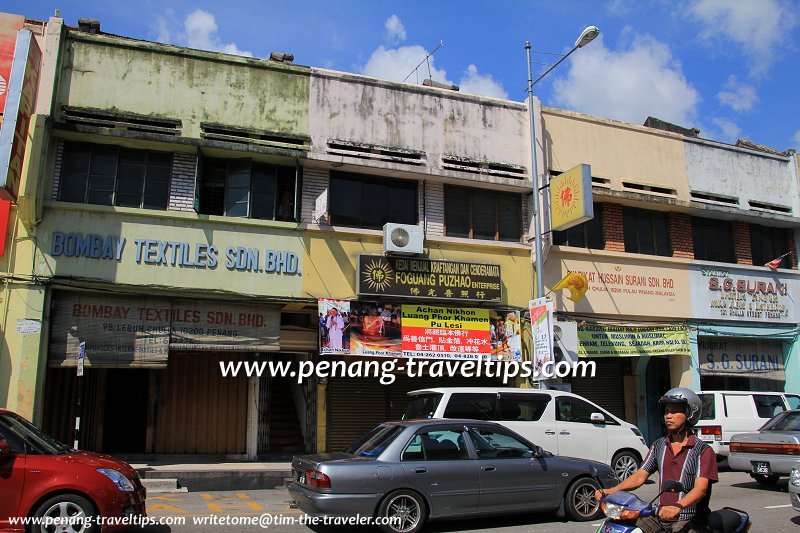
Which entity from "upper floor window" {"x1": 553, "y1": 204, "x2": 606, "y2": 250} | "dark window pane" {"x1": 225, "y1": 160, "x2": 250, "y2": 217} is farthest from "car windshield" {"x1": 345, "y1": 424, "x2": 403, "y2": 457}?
"upper floor window" {"x1": 553, "y1": 204, "x2": 606, "y2": 250}

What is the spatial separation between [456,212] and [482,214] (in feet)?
2.46

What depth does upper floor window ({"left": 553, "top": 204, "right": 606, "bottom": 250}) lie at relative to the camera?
17906mm

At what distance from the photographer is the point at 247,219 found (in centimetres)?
1487

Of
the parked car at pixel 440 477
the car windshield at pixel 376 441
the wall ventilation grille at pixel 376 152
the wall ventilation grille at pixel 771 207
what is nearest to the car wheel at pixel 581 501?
the parked car at pixel 440 477

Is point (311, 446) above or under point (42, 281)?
under

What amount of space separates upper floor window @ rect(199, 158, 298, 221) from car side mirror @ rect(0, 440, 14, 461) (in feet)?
27.4

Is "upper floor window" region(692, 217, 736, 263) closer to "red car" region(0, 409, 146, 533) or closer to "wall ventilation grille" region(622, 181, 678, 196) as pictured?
→ "wall ventilation grille" region(622, 181, 678, 196)

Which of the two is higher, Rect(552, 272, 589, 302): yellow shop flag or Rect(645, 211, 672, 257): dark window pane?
Rect(645, 211, 672, 257): dark window pane

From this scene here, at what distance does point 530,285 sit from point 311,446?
22.0 feet

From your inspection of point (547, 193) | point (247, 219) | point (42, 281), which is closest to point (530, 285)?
point (547, 193)

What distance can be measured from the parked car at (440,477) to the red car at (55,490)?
219cm

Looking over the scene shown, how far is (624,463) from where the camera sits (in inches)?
500

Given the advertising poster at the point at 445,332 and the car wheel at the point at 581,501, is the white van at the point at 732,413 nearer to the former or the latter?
the advertising poster at the point at 445,332

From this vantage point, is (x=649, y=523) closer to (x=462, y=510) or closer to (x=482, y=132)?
(x=462, y=510)
